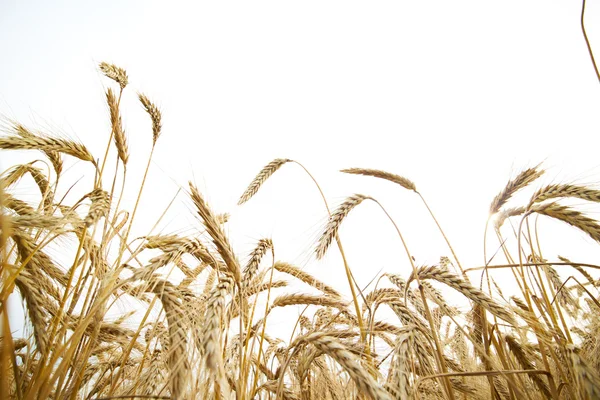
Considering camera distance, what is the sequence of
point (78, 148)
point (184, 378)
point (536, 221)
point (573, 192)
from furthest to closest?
point (536, 221), point (78, 148), point (573, 192), point (184, 378)

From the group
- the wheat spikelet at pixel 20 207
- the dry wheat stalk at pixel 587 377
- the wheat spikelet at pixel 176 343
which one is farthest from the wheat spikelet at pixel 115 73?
the dry wheat stalk at pixel 587 377

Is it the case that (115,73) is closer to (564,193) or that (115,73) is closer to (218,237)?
(218,237)

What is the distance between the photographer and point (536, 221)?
240cm

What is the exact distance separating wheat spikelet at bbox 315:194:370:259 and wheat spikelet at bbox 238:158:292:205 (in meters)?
1.03

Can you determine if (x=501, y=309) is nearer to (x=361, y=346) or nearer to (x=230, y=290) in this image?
(x=361, y=346)

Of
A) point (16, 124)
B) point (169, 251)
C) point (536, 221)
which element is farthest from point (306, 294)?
point (16, 124)

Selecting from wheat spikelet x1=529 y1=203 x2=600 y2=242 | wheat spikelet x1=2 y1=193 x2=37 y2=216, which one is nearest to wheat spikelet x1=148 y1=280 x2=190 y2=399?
wheat spikelet x1=2 y1=193 x2=37 y2=216

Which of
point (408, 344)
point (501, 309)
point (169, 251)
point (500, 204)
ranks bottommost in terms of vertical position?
point (408, 344)

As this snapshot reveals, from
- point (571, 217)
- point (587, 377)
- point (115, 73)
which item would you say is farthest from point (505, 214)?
point (115, 73)

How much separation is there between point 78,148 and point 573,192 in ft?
10.8

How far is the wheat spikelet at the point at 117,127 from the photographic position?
8.25 ft

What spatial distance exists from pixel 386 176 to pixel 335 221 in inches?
42.5

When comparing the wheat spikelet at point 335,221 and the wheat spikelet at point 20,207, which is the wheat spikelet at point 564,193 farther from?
the wheat spikelet at point 20,207

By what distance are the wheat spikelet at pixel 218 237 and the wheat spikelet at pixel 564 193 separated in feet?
6.34
